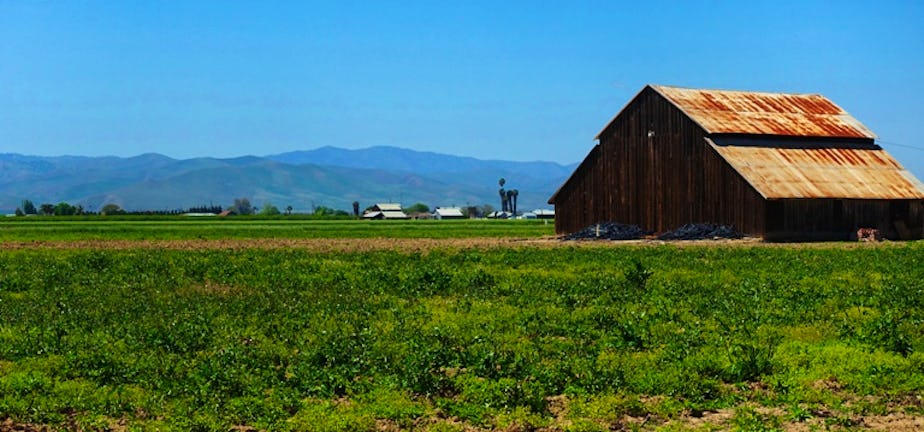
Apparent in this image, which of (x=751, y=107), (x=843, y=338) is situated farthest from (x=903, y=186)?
(x=843, y=338)

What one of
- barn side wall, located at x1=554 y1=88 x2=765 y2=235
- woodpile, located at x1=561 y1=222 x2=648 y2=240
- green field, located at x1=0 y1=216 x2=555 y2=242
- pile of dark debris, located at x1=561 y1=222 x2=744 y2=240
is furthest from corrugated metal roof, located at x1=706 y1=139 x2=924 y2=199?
green field, located at x1=0 y1=216 x2=555 y2=242

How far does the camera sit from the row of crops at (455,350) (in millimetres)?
13352

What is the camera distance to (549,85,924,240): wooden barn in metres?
56.3

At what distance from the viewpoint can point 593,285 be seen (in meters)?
26.1

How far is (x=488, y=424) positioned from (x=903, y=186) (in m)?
53.8

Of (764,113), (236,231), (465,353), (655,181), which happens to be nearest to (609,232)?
(655,181)

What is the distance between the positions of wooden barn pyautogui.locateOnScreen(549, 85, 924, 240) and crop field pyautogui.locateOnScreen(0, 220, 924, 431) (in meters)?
27.9

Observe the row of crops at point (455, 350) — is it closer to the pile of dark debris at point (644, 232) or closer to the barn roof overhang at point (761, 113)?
the pile of dark debris at point (644, 232)

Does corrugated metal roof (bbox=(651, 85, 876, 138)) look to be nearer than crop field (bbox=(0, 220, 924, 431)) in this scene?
No

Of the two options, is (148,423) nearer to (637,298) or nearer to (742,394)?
(742,394)

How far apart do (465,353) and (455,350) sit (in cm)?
34

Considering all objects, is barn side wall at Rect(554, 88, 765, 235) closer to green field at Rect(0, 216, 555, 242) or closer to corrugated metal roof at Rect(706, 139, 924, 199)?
corrugated metal roof at Rect(706, 139, 924, 199)

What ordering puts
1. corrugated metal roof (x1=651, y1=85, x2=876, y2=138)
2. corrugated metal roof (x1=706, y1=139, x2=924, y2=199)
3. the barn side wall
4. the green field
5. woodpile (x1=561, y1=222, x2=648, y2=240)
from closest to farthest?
corrugated metal roof (x1=706, y1=139, x2=924, y2=199) → the barn side wall → corrugated metal roof (x1=651, y1=85, x2=876, y2=138) → woodpile (x1=561, y1=222, x2=648, y2=240) → the green field

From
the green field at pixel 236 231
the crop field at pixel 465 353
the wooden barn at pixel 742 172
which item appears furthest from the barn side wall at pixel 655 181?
the crop field at pixel 465 353
